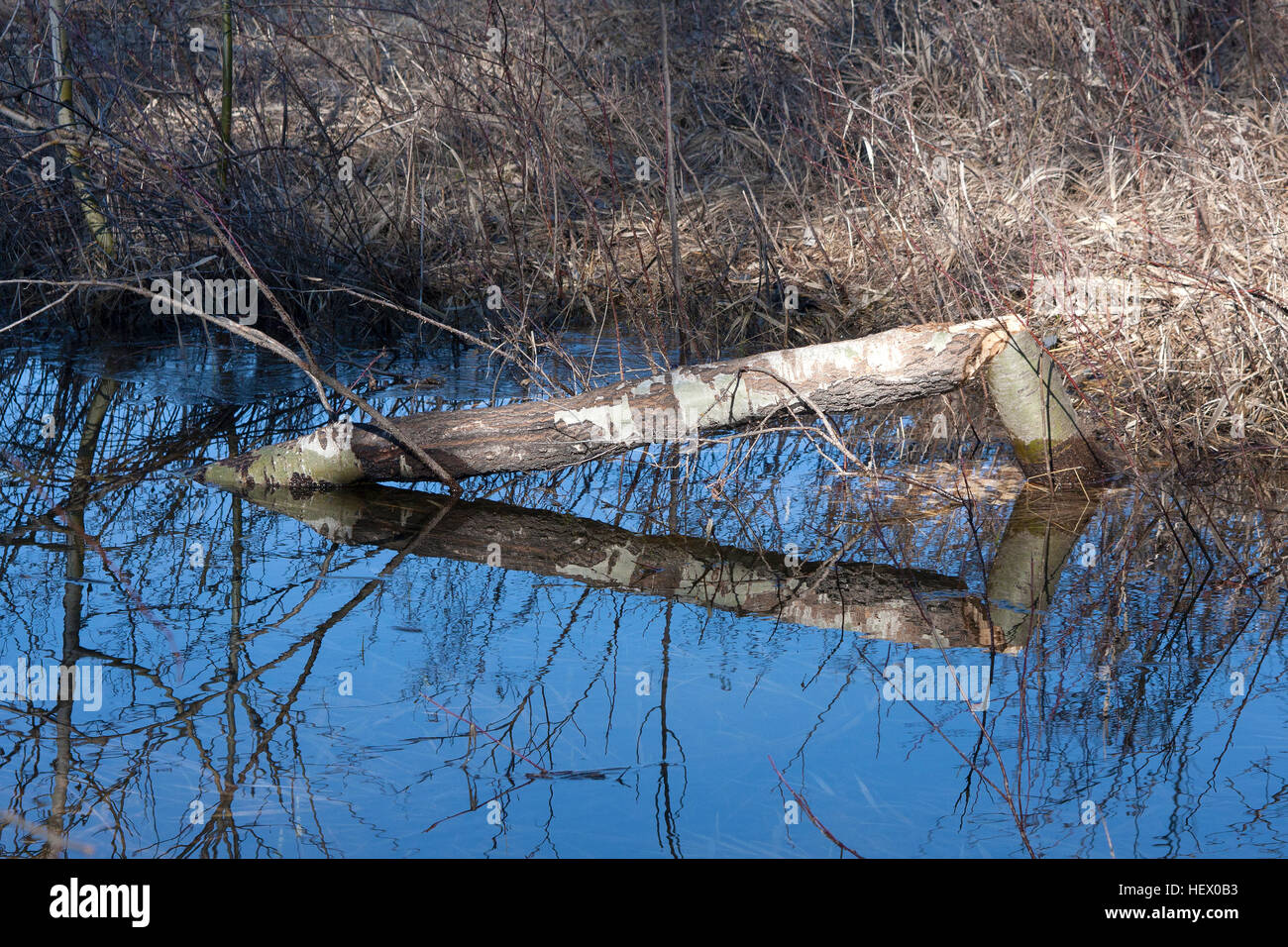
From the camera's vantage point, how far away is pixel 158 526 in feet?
14.5

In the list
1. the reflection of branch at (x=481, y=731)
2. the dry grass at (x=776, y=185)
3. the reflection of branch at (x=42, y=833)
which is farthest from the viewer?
the dry grass at (x=776, y=185)

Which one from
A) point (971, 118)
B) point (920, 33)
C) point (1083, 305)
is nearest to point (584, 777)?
point (1083, 305)

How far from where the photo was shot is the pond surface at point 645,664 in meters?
2.62

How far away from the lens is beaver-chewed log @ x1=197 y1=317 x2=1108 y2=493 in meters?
4.46

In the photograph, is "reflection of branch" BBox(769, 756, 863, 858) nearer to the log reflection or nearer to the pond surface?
the pond surface

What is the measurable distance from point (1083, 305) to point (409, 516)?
2.84m

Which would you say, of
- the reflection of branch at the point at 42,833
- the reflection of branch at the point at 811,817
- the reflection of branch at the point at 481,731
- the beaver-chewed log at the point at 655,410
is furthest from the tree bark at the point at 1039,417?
the reflection of branch at the point at 42,833

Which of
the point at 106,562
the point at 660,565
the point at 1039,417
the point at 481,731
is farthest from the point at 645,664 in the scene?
the point at 1039,417

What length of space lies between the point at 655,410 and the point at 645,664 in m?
1.37

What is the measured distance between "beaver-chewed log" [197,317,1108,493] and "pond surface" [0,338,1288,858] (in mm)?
168

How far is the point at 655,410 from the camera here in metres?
4.54

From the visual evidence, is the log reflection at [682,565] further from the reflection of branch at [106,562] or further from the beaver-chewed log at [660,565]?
the reflection of branch at [106,562]

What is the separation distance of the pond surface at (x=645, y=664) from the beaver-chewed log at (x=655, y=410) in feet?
0.55

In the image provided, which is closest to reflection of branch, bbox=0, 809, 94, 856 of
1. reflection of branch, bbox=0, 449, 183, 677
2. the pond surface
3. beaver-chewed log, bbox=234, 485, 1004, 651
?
the pond surface
